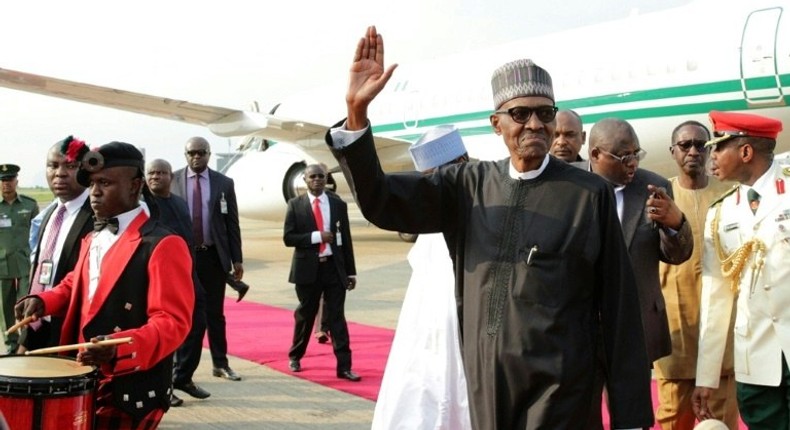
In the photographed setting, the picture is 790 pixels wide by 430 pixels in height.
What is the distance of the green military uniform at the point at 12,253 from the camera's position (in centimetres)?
796

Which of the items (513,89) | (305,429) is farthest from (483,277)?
(305,429)

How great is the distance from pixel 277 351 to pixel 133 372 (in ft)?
17.5

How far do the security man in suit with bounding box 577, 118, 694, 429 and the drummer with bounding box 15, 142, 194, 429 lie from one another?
1.79 metres

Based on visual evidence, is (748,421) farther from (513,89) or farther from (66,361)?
(66,361)

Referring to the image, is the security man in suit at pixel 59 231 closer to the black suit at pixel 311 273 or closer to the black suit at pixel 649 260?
the black suit at pixel 649 260

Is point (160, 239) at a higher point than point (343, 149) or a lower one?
lower

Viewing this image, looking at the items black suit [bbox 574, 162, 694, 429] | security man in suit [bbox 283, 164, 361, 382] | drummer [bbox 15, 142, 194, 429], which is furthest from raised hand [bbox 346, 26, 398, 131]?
security man in suit [bbox 283, 164, 361, 382]

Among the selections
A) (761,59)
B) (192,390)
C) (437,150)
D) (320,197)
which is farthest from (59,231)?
(761,59)

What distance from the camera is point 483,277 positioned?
8.71 feet

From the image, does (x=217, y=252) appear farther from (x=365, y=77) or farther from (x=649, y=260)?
(x=365, y=77)

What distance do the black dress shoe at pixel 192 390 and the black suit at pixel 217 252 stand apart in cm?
68

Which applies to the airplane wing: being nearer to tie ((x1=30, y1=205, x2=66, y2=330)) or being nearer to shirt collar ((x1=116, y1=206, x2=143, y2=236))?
tie ((x1=30, y1=205, x2=66, y2=330))

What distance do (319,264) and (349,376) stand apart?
3.17ft

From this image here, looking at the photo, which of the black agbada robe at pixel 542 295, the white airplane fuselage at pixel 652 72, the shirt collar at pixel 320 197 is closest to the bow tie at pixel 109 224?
the black agbada robe at pixel 542 295
